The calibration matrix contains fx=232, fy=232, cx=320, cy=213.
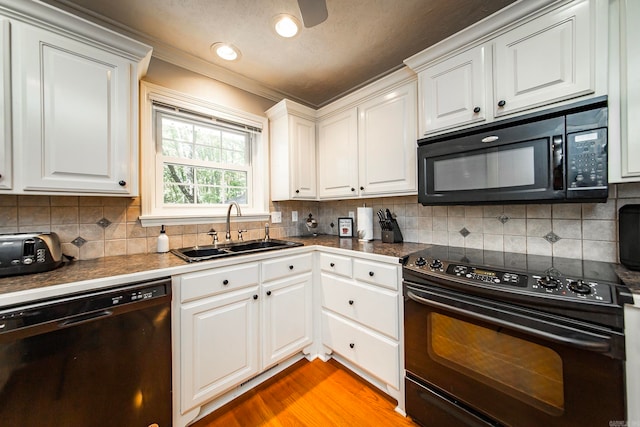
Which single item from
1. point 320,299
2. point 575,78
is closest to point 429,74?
point 575,78

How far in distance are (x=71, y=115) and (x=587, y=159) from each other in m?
2.60

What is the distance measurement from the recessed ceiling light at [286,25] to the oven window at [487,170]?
4.28 feet

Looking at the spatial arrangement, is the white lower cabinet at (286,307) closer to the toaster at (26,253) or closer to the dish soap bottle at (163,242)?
the dish soap bottle at (163,242)

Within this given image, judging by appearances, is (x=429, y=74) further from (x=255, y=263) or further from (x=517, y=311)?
(x=255, y=263)

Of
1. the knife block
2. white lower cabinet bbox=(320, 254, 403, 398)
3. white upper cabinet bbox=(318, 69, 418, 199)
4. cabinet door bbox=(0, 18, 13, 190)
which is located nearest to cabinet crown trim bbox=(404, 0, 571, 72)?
white upper cabinet bbox=(318, 69, 418, 199)

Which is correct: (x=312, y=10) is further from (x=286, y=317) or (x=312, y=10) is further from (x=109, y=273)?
(x=286, y=317)

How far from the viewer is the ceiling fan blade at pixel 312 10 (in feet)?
3.39

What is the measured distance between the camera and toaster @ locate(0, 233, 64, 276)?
1113mm

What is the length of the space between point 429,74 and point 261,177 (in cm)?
168

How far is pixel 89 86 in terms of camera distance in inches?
51.6

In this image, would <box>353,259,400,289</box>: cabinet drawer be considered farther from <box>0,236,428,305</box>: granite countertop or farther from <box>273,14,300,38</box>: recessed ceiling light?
<box>273,14,300,38</box>: recessed ceiling light

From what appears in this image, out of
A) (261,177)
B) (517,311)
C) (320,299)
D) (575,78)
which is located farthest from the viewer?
(261,177)

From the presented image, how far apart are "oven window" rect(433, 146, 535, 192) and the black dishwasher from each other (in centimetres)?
176

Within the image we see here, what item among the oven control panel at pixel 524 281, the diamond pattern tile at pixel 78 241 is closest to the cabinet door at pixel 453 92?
the oven control panel at pixel 524 281
